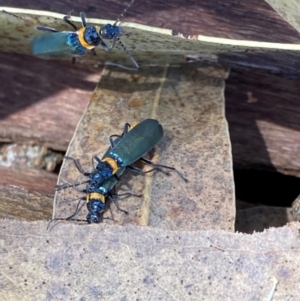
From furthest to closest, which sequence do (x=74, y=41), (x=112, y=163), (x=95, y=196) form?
(x=74, y=41) < (x=112, y=163) < (x=95, y=196)

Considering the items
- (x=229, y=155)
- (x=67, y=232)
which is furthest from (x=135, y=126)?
(x=67, y=232)

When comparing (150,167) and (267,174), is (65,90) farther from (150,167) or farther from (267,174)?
(267,174)

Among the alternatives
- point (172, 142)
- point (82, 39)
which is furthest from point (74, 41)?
point (172, 142)

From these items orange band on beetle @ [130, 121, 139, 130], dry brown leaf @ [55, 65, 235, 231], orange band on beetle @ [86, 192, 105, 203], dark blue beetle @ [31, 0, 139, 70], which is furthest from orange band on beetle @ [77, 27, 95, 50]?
orange band on beetle @ [86, 192, 105, 203]

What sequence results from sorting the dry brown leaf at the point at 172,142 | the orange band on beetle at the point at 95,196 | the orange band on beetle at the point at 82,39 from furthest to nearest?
the orange band on beetle at the point at 82,39, the orange band on beetle at the point at 95,196, the dry brown leaf at the point at 172,142

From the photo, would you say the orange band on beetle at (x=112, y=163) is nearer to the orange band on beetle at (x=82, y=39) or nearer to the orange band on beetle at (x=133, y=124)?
the orange band on beetle at (x=133, y=124)

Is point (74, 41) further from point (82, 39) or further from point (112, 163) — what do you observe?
point (112, 163)

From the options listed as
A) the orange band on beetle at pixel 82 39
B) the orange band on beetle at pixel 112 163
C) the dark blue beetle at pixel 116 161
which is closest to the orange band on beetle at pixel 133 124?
the dark blue beetle at pixel 116 161

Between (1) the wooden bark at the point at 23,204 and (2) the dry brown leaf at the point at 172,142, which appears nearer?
(2) the dry brown leaf at the point at 172,142
